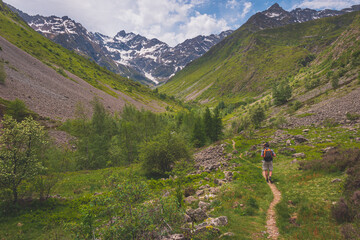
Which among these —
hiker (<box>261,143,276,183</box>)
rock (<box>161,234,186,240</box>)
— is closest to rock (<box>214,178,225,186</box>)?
hiker (<box>261,143,276,183</box>)

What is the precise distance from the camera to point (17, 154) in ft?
52.5

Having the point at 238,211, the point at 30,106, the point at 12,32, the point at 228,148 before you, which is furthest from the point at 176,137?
the point at 12,32

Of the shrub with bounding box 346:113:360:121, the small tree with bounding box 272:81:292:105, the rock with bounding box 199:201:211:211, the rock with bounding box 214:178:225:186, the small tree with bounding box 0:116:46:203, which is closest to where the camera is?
the rock with bounding box 199:201:211:211

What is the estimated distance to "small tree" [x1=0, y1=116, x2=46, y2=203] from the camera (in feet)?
50.0

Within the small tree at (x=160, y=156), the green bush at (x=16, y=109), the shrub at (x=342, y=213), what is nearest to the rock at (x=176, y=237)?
the shrub at (x=342, y=213)

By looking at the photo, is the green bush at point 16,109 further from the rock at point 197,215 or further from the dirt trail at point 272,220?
the dirt trail at point 272,220

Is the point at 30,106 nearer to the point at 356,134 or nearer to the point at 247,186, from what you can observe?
the point at 247,186

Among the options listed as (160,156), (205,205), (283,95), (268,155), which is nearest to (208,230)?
(205,205)

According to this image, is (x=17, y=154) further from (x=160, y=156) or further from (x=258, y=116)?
(x=258, y=116)

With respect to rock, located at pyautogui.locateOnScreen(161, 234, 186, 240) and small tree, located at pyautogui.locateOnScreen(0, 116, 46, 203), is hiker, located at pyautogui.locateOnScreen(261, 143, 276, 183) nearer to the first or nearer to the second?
rock, located at pyautogui.locateOnScreen(161, 234, 186, 240)

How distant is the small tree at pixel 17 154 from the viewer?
15230mm

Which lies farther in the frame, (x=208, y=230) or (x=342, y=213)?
(x=208, y=230)

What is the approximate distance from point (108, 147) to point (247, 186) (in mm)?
42779

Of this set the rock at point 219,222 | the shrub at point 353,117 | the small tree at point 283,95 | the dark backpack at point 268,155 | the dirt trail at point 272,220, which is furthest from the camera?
the small tree at point 283,95
